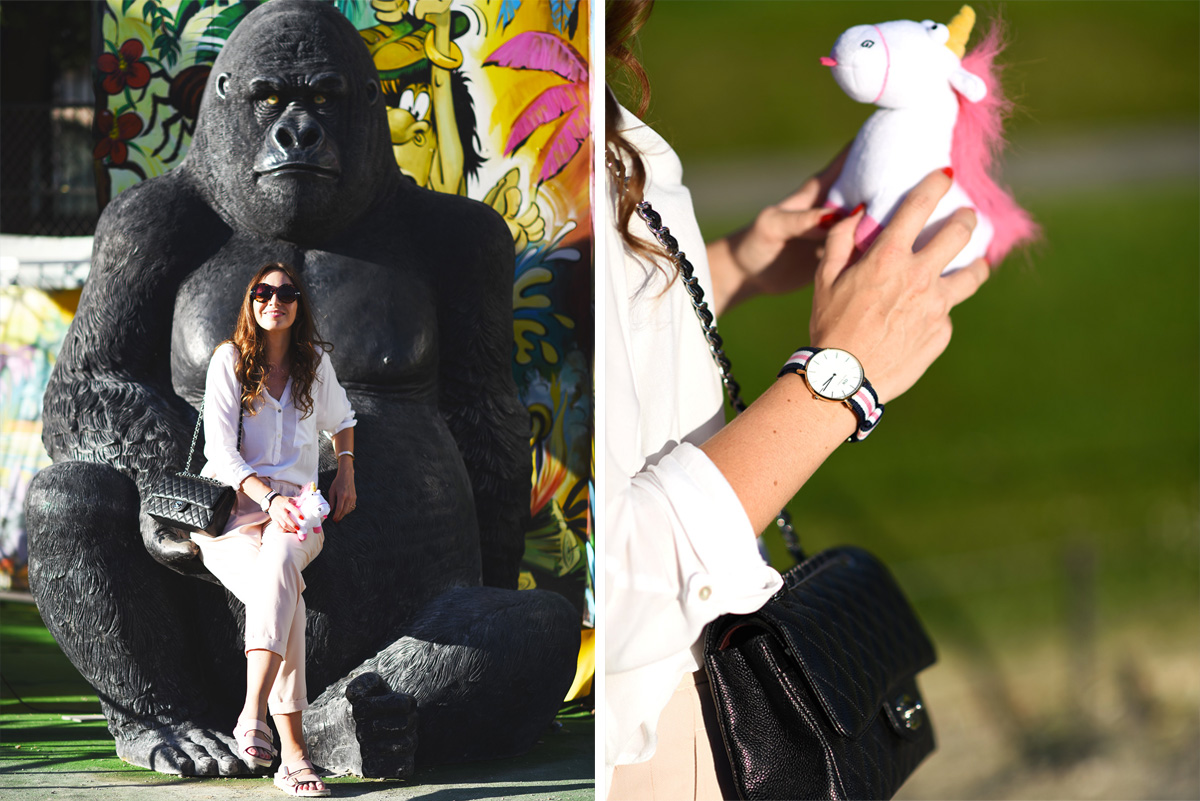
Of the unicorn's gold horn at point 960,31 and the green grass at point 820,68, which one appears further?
the green grass at point 820,68

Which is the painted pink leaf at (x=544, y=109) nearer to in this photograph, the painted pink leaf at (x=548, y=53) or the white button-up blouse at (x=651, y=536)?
the painted pink leaf at (x=548, y=53)

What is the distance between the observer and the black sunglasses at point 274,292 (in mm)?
1192

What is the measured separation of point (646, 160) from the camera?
4.46ft

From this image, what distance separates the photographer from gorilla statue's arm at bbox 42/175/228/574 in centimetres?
122

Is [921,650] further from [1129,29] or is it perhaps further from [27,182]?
[1129,29]

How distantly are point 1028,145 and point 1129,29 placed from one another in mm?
1360

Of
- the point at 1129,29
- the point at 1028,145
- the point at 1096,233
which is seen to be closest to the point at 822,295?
the point at 1096,233

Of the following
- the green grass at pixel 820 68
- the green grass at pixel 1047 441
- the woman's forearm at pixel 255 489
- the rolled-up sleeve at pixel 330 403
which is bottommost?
the green grass at pixel 1047 441

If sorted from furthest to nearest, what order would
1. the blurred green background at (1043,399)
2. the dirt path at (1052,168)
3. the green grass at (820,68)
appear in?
the green grass at (820,68), the dirt path at (1052,168), the blurred green background at (1043,399)

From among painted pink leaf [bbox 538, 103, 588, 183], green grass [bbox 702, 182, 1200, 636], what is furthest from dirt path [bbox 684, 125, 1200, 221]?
painted pink leaf [bbox 538, 103, 588, 183]

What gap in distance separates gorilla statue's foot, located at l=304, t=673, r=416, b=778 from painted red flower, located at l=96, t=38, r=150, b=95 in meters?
0.80

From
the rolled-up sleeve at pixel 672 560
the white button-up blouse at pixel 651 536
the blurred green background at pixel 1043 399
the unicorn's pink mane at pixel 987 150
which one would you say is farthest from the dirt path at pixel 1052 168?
the rolled-up sleeve at pixel 672 560

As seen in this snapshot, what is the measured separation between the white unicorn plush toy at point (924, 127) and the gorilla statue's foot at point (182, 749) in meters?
1.10

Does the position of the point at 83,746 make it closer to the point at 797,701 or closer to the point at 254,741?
the point at 254,741
